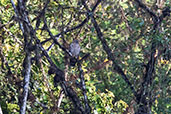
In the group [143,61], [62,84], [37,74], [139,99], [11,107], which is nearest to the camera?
[62,84]

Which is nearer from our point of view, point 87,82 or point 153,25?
point 87,82

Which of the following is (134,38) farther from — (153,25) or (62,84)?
(62,84)

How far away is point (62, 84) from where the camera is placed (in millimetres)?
3359

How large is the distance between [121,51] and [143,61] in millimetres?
335

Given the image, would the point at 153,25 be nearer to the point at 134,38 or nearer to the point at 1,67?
the point at 134,38

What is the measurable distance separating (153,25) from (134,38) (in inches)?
19.4

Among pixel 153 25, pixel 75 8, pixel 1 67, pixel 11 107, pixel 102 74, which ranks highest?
pixel 102 74

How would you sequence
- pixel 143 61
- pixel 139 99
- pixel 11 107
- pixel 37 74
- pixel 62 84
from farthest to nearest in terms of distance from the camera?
A: pixel 143 61 → pixel 139 99 → pixel 11 107 → pixel 37 74 → pixel 62 84

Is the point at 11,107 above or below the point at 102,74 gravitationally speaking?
below

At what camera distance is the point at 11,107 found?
386cm

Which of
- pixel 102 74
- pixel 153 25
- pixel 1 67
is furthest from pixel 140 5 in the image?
pixel 102 74

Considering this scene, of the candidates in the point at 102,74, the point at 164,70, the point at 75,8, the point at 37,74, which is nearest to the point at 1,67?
the point at 37,74

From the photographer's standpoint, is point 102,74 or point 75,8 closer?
point 75,8

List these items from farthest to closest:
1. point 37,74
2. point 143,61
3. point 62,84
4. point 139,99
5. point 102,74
Result: point 102,74 → point 143,61 → point 139,99 → point 37,74 → point 62,84
